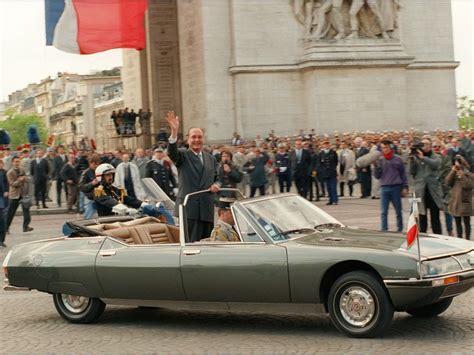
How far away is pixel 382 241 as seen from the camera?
8.76 meters

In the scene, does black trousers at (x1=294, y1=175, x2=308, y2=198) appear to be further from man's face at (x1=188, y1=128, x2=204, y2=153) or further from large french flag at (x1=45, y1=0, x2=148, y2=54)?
man's face at (x1=188, y1=128, x2=204, y2=153)

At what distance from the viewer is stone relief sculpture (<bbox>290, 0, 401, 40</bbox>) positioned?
3106 centimetres

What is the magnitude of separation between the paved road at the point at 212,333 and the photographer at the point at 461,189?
15.1 ft

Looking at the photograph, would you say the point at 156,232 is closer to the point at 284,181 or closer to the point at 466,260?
the point at 466,260

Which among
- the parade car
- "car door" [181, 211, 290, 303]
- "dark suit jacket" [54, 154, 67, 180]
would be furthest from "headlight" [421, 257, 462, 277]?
"dark suit jacket" [54, 154, 67, 180]

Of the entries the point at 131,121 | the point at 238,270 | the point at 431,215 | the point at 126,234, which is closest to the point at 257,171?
the point at 431,215

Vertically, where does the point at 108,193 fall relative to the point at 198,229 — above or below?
above

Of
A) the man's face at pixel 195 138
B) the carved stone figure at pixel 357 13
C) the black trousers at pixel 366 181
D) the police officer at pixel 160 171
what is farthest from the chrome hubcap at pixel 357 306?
the carved stone figure at pixel 357 13

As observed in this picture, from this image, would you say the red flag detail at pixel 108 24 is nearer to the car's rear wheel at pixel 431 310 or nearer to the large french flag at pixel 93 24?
the large french flag at pixel 93 24

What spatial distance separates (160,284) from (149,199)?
9.00 feet

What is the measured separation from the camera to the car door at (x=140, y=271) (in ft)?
30.1

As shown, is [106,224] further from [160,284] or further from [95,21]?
[95,21]

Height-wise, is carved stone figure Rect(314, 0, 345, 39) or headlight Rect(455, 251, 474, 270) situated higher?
carved stone figure Rect(314, 0, 345, 39)

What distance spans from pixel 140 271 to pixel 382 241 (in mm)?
2383
